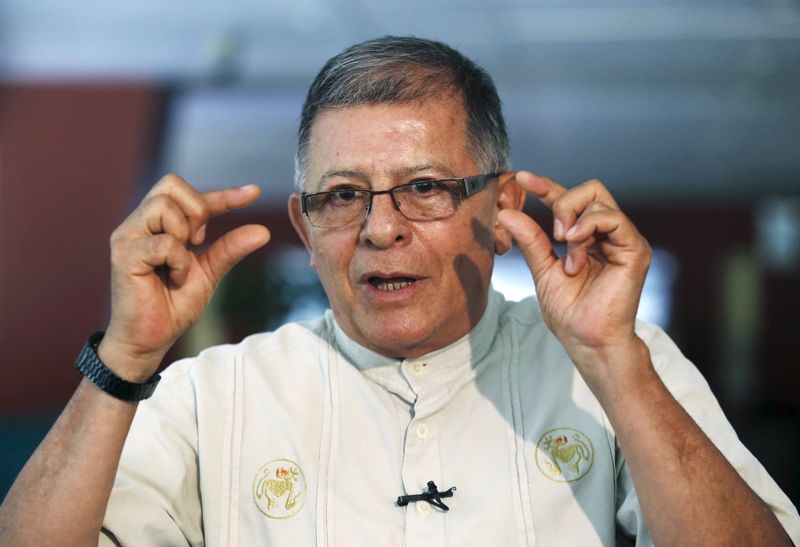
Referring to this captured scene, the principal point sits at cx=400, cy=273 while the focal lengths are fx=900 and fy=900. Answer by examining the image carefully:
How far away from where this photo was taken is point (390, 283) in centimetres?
176

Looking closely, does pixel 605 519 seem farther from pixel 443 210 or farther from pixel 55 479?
pixel 55 479

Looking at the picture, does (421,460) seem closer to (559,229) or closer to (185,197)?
(559,229)

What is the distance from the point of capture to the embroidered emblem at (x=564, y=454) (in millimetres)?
1644

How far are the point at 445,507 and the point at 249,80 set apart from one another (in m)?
5.69

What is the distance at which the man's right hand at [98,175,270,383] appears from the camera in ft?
4.81

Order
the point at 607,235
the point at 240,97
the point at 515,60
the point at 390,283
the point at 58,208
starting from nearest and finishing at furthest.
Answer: the point at 607,235
the point at 390,283
the point at 58,208
the point at 515,60
the point at 240,97

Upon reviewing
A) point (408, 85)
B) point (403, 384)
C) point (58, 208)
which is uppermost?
point (408, 85)

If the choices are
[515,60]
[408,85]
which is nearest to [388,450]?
[408,85]

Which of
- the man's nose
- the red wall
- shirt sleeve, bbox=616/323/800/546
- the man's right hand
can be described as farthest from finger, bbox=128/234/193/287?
the red wall

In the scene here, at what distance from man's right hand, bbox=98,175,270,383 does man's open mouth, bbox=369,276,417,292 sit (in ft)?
1.02

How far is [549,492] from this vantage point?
5.33ft

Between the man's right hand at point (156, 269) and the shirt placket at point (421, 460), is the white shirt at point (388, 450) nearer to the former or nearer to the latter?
the shirt placket at point (421, 460)

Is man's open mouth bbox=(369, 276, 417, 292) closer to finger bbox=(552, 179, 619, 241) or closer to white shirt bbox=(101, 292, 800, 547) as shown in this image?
white shirt bbox=(101, 292, 800, 547)

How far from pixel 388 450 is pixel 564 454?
1.10 ft
